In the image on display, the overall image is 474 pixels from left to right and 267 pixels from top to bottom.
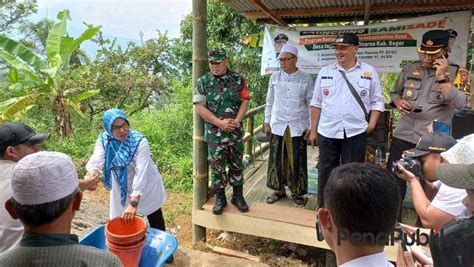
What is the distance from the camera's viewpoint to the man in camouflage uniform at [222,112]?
3.39m

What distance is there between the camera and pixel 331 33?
5.22 m

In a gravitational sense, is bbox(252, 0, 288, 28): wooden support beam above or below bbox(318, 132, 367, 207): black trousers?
above

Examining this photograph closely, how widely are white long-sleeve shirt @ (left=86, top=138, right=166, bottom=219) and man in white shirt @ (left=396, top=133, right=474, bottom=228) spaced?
1.91 metres

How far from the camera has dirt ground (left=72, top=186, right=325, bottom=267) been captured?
3.53 metres

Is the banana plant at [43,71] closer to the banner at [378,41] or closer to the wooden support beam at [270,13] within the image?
the wooden support beam at [270,13]

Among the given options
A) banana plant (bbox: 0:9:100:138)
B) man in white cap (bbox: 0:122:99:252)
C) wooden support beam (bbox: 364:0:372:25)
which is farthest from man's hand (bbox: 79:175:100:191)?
banana plant (bbox: 0:9:100:138)

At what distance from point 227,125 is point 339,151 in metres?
1.07

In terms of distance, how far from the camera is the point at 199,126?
3.72 m

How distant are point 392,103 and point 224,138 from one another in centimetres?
159

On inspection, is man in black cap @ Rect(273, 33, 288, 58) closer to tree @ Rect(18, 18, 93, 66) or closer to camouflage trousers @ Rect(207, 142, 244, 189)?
camouflage trousers @ Rect(207, 142, 244, 189)

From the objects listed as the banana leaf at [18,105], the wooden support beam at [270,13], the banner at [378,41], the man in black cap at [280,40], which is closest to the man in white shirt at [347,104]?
the wooden support beam at [270,13]

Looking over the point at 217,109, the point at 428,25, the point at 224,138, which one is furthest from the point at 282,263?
the point at 428,25

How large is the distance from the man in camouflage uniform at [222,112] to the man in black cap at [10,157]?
150cm

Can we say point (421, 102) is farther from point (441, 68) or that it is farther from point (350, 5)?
point (350, 5)
